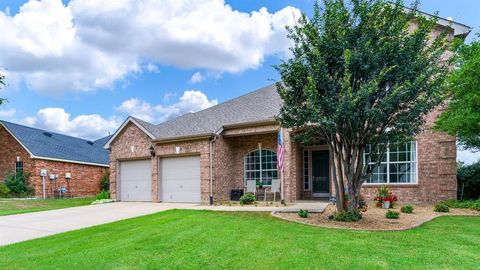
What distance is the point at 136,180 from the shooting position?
17.2m

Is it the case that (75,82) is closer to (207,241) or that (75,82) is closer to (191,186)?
(191,186)

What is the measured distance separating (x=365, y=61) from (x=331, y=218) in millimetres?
4362

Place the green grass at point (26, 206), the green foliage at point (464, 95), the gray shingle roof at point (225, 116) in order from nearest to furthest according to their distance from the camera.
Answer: the green foliage at point (464, 95)
the green grass at point (26, 206)
the gray shingle roof at point (225, 116)

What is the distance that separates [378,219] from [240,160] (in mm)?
8133

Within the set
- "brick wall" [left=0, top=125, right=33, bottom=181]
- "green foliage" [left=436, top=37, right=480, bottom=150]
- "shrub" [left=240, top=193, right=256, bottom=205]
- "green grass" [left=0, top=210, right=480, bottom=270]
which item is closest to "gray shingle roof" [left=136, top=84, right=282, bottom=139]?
"shrub" [left=240, top=193, right=256, bottom=205]

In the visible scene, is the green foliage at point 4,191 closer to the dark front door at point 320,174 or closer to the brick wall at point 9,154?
the brick wall at point 9,154

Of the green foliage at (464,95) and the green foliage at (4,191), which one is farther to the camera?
the green foliage at (4,191)

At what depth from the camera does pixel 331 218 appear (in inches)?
356

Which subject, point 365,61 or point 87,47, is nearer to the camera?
point 365,61

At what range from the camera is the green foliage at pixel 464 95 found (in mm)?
10336

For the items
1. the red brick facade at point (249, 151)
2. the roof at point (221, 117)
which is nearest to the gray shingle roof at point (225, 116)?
the roof at point (221, 117)

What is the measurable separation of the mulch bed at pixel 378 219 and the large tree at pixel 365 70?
29.2 inches

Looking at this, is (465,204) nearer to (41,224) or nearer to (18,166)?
(41,224)

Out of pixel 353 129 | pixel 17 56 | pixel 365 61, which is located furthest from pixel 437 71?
pixel 17 56
